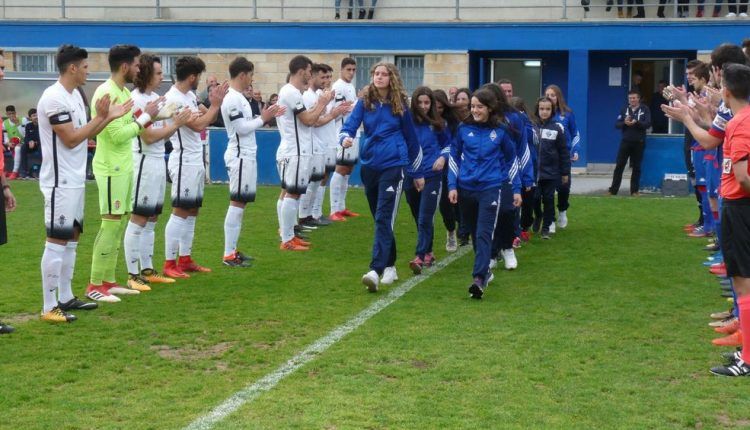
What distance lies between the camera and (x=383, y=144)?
10.4 meters

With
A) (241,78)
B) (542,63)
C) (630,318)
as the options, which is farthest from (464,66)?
(630,318)

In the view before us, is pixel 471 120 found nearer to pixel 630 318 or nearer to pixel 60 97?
pixel 630 318

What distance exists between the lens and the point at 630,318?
9.16 m

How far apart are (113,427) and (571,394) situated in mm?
2811

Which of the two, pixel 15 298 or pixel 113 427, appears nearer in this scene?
pixel 113 427

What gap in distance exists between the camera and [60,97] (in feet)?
28.8

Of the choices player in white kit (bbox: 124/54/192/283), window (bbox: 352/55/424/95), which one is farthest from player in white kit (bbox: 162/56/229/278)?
window (bbox: 352/55/424/95)

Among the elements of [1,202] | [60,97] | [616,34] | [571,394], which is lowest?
[571,394]

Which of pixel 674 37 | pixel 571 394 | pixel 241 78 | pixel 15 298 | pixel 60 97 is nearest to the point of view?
pixel 571 394

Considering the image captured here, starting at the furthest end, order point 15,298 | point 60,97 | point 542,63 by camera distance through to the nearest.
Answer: point 542,63 < point 15,298 < point 60,97

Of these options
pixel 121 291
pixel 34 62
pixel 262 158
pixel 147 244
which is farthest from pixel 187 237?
pixel 34 62

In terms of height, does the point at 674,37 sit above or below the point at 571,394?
above

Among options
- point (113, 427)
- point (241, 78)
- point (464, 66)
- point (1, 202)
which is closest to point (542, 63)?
point (464, 66)

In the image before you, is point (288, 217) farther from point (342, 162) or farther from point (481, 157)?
point (481, 157)
